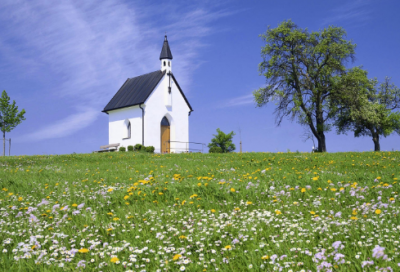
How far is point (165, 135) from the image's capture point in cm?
4122

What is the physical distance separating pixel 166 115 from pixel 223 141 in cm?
1010

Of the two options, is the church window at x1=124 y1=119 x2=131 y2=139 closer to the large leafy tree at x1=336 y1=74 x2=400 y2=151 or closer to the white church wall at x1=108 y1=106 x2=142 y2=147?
the white church wall at x1=108 y1=106 x2=142 y2=147

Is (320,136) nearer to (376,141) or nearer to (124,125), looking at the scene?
(376,141)

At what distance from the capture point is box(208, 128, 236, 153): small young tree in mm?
47169

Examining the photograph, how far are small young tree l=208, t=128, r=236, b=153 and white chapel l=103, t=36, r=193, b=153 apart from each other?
6.07 metres

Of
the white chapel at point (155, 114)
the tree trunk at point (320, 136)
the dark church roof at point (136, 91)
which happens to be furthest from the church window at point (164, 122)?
the tree trunk at point (320, 136)

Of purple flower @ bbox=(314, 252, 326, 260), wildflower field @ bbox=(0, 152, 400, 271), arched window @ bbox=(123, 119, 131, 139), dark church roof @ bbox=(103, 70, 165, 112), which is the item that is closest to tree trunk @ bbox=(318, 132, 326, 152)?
dark church roof @ bbox=(103, 70, 165, 112)

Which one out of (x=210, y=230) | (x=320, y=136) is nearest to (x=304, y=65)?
(x=320, y=136)

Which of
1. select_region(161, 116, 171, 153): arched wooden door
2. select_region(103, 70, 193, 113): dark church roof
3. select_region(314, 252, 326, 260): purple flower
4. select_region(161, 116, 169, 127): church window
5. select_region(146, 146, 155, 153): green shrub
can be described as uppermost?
select_region(103, 70, 193, 113): dark church roof

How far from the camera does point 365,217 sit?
5500mm

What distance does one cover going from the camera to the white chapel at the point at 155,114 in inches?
1561

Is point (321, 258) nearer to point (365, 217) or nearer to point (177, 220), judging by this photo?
point (365, 217)

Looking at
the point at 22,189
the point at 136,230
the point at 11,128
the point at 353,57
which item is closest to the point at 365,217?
the point at 136,230

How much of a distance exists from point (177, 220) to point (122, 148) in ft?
110
